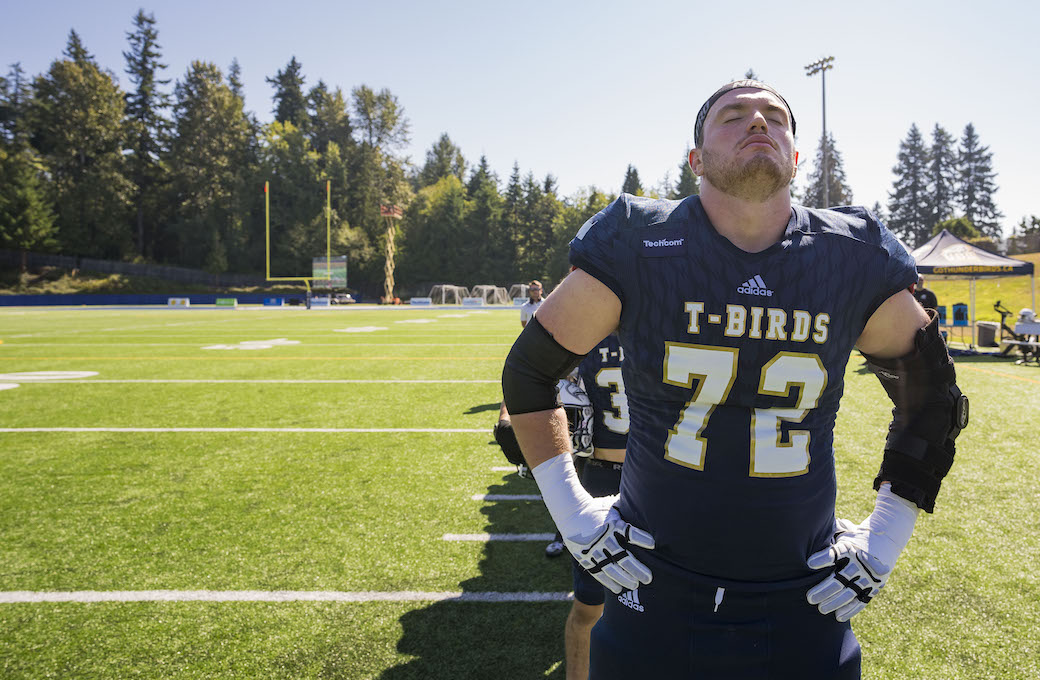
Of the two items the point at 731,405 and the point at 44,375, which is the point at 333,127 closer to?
the point at 44,375

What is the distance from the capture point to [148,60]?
68062 mm

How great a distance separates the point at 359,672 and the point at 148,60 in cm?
8281

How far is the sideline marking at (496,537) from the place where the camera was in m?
4.12

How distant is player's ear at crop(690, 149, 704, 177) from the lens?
154 centimetres

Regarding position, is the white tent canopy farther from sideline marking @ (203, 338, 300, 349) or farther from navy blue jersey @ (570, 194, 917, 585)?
navy blue jersey @ (570, 194, 917, 585)

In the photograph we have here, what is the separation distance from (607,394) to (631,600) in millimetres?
1610

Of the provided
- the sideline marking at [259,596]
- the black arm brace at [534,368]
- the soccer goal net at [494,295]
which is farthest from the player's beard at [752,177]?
the soccer goal net at [494,295]

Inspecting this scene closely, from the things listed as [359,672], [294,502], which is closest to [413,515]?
[294,502]

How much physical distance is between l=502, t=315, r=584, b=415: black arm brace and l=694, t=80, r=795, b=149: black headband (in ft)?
2.11

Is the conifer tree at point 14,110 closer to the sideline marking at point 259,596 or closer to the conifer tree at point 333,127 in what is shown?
the conifer tree at point 333,127

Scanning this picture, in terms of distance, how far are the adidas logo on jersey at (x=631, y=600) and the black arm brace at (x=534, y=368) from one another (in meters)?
0.47

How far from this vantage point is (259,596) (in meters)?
3.32

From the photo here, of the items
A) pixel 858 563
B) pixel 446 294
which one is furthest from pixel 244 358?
pixel 446 294

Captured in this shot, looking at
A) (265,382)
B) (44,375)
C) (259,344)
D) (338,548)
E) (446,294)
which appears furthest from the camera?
(446,294)
